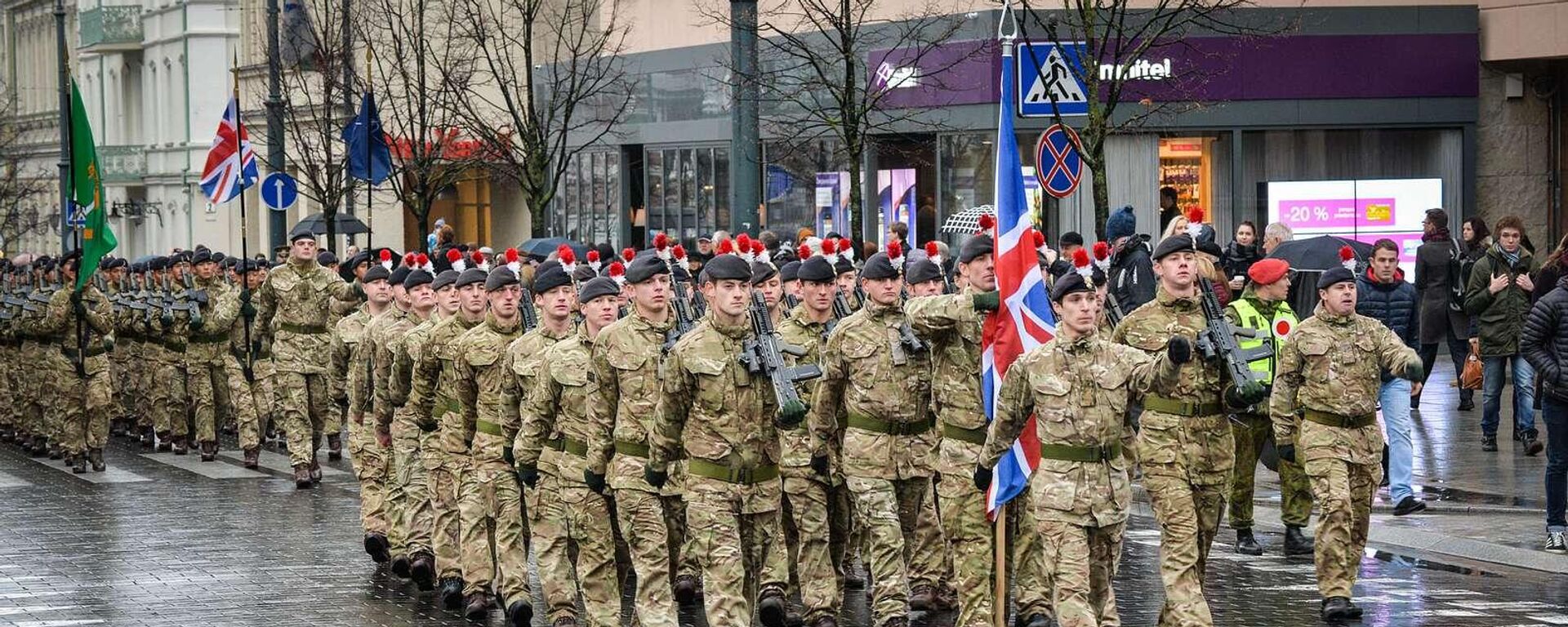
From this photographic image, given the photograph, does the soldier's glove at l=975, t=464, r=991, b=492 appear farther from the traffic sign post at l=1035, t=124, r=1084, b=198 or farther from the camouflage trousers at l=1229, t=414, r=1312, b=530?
the traffic sign post at l=1035, t=124, r=1084, b=198

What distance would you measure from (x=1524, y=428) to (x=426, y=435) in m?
9.83

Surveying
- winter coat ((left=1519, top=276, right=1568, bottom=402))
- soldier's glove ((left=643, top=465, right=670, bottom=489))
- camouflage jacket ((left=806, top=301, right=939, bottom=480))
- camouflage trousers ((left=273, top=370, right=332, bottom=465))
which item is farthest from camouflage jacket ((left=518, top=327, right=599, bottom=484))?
camouflage trousers ((left=273, top=370, right=332, bottom=465))

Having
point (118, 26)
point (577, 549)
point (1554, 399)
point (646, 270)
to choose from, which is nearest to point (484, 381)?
point (577, 549)

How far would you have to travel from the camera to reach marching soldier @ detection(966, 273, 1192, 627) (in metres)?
10.0

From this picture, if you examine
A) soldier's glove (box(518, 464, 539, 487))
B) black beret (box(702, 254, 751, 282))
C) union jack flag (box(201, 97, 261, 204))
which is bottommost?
soldier's glove (box(518, 464, 539, 487))

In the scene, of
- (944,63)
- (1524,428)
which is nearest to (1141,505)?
(1524,428)

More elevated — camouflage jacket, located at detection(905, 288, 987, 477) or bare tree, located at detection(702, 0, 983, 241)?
bare tree, located at detection(702, 0, 983, 241)

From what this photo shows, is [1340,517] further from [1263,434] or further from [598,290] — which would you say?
[598,290]

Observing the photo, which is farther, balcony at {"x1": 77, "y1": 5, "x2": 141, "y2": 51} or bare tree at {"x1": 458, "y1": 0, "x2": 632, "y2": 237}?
balcony at {"x1": 77, "y1": 5, "x2": 141, "y2": 51}

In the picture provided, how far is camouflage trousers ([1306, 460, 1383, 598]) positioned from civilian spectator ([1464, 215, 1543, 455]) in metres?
7.23

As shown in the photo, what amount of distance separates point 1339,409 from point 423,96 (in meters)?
20.8

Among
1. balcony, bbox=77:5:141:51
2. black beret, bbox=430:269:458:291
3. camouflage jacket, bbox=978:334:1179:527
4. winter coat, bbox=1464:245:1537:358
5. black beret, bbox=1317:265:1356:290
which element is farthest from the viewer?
balcony, bbox=77:5:141:51

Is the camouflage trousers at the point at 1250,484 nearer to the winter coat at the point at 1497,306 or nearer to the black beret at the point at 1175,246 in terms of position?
the black beret at the point at 1175,246

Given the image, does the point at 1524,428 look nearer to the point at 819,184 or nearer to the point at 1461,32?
the point at 1461,32
